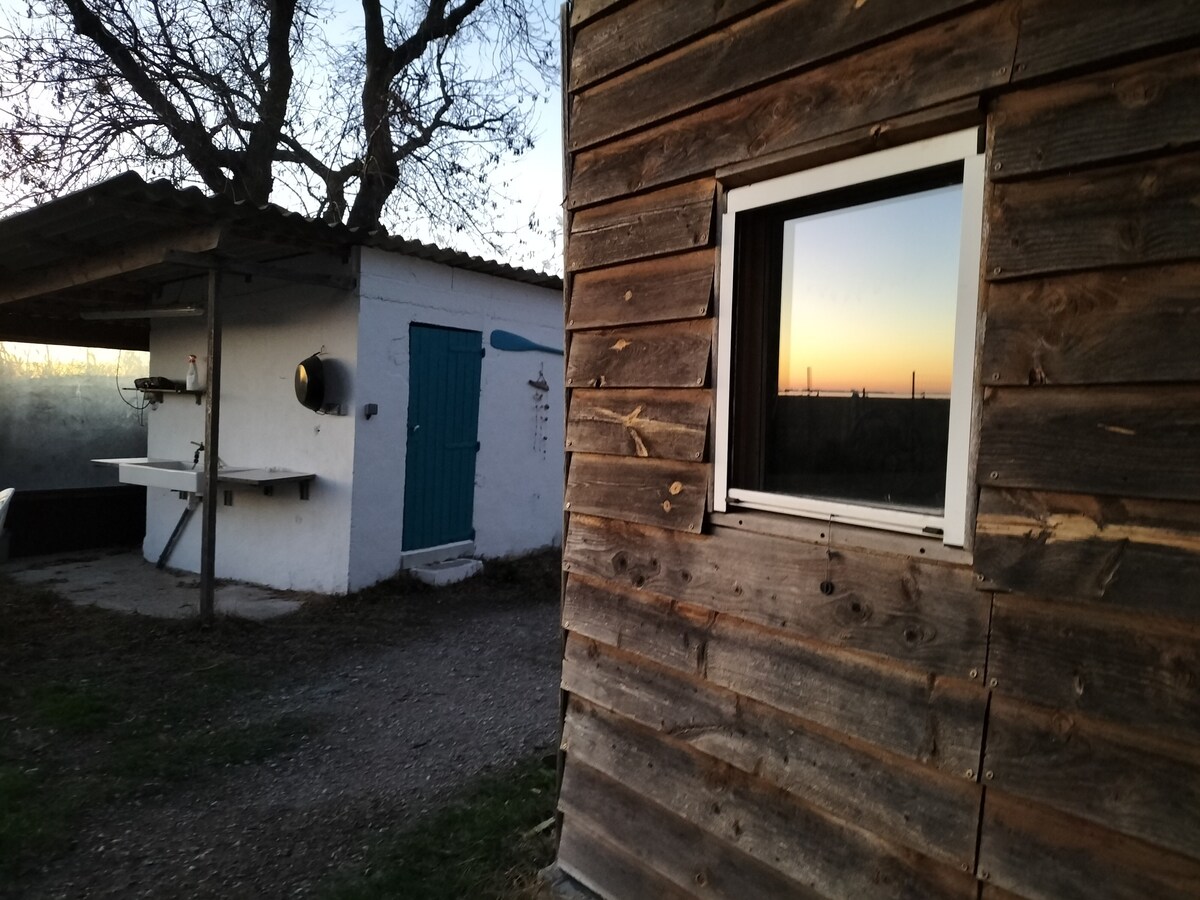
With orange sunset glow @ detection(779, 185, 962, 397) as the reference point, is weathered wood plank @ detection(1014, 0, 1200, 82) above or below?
above

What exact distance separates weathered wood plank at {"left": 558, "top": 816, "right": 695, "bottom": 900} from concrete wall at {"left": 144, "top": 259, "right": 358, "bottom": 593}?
4.54 m

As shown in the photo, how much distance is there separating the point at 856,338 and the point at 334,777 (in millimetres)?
3270

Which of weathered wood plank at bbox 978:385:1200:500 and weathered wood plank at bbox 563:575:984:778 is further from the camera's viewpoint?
weathered wood plank at bbox 563:575:984:778

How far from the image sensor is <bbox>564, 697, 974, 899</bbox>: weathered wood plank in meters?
1.74

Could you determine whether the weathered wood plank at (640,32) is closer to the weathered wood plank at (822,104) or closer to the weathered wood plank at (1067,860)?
the weathered wood plank at (822,104)

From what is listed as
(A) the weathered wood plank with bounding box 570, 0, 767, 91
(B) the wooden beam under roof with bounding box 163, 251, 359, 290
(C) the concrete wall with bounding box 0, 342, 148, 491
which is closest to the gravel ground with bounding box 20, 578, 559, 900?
(B) the wooden beam under roof with bounding box 163, 251, 359, 290

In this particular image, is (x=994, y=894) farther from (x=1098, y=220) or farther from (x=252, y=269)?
(x=252, y=269)

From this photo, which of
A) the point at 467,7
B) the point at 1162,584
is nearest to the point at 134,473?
the point at 1162,584

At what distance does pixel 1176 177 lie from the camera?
1.33 m

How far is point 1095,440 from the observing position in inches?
56.1

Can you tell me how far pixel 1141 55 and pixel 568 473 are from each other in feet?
6.13

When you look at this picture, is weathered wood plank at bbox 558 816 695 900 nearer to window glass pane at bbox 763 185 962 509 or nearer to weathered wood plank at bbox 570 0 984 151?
window glass pane at bbox 763 185 962 509

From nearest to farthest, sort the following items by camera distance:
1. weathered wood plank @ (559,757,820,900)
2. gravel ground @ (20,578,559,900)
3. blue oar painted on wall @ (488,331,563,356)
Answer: weathered wood plank @ (559,757,820,900) → gravel ground @ (20,578,559,900) → blue oar painted on wall @ (488,331,563,356)

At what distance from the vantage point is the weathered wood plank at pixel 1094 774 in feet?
4.33
